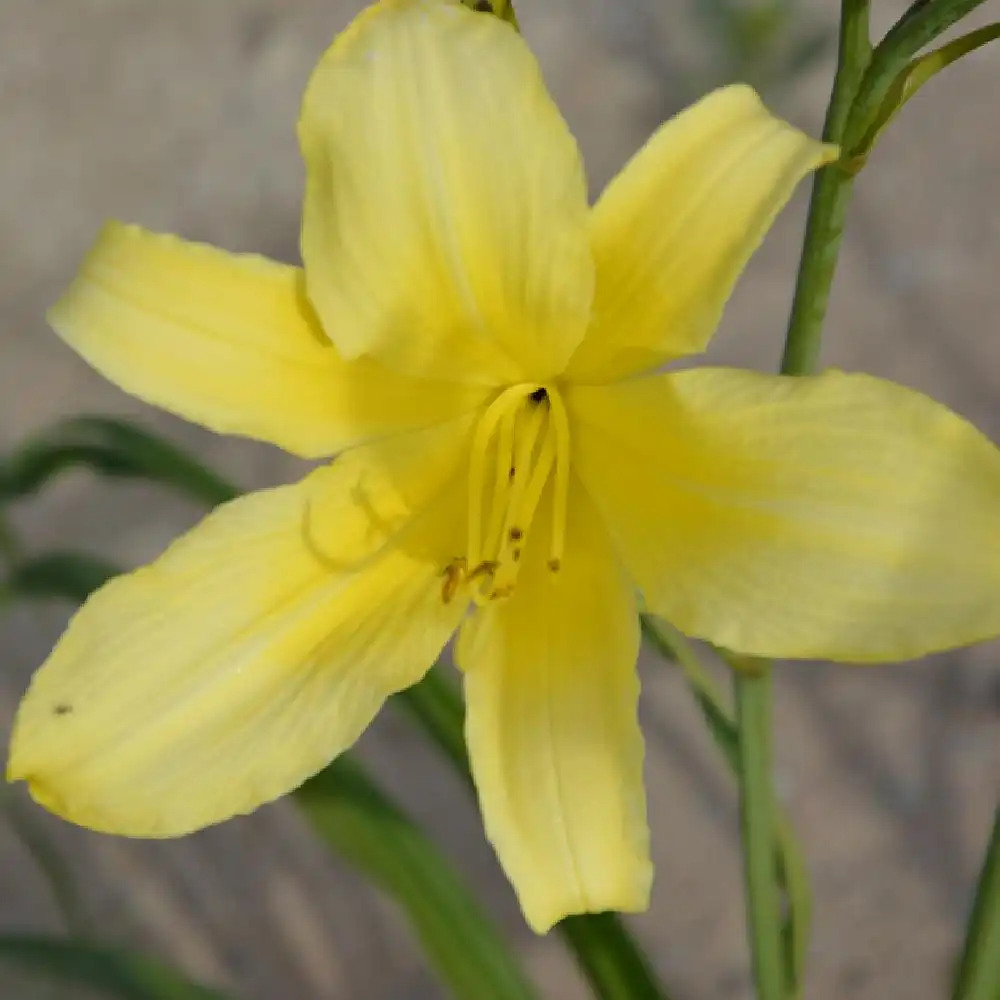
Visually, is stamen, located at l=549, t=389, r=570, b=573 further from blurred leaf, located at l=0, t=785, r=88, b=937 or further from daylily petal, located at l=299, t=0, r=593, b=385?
blurred leaf, located at l=0, t=785, r=88, b=937

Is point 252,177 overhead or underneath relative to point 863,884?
overhead

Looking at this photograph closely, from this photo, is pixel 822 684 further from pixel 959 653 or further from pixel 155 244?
pixel 155 244

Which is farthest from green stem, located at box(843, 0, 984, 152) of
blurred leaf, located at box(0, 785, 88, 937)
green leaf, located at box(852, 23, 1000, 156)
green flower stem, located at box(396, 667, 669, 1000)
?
blurred leaf, located at box(0, 785, 88, 937)

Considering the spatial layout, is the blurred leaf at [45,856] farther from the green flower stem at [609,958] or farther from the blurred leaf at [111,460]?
the green flower stem at [609,958]

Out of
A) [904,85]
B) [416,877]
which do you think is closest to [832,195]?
[904,85]

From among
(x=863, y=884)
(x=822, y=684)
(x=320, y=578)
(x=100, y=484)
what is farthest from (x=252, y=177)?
(x=320, y=578)

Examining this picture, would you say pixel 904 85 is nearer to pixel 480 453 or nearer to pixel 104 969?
pixel 480 453
